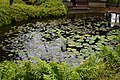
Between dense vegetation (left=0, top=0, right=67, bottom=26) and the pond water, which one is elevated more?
dense vegetation (left=0, top=0, right=67, bottom=26)

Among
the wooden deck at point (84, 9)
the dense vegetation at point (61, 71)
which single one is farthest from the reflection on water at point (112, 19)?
the dense vegetation at point (61, 71)

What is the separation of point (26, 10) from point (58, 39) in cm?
539

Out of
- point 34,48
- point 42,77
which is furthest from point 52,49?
point 42,77

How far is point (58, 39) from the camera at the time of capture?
12680 millimetres

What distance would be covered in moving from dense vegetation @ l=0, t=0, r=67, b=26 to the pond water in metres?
0.78

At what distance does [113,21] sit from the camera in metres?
17.8

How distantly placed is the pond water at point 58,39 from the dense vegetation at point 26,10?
0.78 m

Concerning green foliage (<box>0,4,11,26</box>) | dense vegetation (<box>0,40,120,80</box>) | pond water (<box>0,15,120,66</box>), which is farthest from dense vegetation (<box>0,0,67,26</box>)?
dense vegetation (<box>0,40,120,80</box>)

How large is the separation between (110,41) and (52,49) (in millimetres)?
3225

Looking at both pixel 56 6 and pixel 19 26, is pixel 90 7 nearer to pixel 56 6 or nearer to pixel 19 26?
pixel 56 6

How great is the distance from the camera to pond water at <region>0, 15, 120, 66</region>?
10352mm

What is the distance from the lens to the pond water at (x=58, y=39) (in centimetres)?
1035

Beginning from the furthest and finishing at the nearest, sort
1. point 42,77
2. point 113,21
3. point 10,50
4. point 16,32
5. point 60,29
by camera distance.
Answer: point 113,21 < point 60,29 < point 16,32 < point 10,50 < point 42,77

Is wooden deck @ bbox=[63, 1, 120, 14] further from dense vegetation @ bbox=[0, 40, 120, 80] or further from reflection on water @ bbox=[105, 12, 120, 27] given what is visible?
dense vegetation @ bbox=[0, 40, 120, 80]
